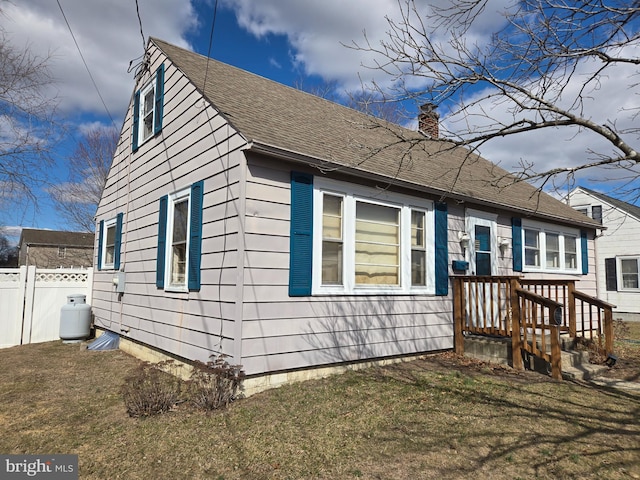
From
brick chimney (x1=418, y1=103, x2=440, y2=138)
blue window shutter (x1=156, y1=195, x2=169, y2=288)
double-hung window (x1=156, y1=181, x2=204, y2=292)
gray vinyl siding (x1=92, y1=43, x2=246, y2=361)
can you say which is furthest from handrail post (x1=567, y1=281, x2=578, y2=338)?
blue window shutter (x1=156, y1=195, x2=169, y2=288)

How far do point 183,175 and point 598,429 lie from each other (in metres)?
6.42

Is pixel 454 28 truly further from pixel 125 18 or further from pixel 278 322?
pixel 125 18

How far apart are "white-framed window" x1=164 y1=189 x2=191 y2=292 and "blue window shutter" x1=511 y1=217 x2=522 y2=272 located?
22.0ft

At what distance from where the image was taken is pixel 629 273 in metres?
16.8

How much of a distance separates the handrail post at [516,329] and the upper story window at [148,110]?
686 centimetres

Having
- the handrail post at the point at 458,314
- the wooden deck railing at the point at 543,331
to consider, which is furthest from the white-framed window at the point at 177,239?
the wooden deck railing at the point at 543,331

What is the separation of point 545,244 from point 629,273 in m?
9.61

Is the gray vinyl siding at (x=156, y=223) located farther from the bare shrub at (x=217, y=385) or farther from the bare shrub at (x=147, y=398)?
the bare shrub at (x=147, y=398)

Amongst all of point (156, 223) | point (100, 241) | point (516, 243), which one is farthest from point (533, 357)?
point (100, 241)

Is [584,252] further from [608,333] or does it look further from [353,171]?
[353,171]

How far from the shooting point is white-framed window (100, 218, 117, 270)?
10336 mm

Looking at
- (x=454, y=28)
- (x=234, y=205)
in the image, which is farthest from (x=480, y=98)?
(x=234, y=205)

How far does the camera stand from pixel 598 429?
13.8 ft

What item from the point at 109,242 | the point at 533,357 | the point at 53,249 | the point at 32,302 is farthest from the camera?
the point at 53,249
